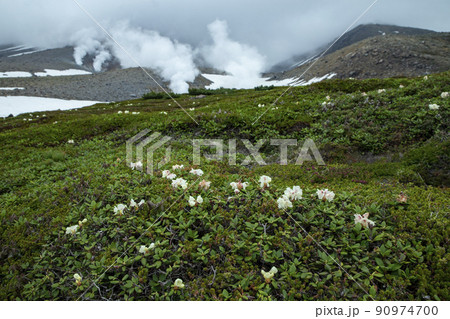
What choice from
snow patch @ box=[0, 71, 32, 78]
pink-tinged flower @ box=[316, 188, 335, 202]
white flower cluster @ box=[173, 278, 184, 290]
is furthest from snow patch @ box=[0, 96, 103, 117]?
pink-tinged flower @ box=[316, 188, 335, 202]

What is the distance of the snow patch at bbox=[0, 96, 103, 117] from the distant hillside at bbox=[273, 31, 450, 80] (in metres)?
87.9

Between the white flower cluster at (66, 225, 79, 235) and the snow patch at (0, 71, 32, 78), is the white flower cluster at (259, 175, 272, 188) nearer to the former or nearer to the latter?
the white flower cluster at (66, 225, 79, 235)

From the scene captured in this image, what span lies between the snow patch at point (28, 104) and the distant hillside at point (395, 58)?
87.9 m

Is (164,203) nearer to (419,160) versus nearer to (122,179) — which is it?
(122,179)

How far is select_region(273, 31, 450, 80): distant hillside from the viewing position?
74.1 meters

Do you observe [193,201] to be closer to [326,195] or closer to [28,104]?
[326,195]

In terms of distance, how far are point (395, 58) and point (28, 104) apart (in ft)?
350

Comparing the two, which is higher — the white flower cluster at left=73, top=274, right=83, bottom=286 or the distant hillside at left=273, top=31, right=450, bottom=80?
the distant hillside at left=273, top=31, right=450, bottom=80

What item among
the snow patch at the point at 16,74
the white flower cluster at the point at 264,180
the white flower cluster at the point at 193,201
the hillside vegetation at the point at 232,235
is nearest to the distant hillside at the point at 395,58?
the hillside vegetation at the point at 232,235

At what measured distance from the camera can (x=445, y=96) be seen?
9.49 m

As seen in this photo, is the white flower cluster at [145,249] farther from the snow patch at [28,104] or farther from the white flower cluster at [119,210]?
the snow patch at [28,104]

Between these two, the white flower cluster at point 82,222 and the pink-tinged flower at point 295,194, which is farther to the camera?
the pink-tinged flower at point 295,194

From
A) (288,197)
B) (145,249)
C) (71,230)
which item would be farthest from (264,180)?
(71,230)

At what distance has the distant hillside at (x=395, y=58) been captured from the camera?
74.1 metres
